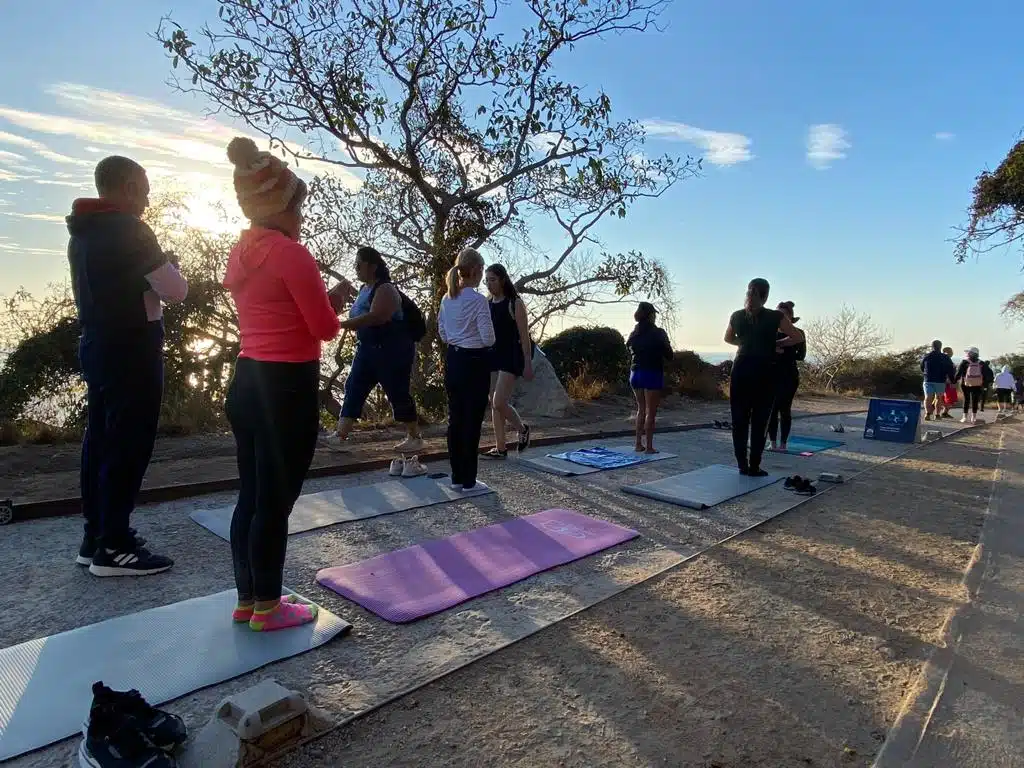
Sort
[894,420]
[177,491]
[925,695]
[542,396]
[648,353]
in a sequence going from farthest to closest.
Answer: [542,396] < [894,420] < [648,353] < [177,491] < [925,695]

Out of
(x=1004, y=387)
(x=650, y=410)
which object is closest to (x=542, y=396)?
(x=650, y=410)

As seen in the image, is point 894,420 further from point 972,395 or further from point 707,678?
point 707,678

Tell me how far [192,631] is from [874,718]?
251cm

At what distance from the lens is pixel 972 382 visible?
1353 cm

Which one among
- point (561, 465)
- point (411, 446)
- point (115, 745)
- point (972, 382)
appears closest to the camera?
point (115, 745)

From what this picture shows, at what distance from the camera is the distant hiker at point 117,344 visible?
2.94 meters

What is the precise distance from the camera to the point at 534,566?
3391mm

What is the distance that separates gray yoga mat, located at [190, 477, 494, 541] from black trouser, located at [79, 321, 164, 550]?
0.73 meters

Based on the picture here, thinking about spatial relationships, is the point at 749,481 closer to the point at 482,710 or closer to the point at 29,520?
the point at 482,710

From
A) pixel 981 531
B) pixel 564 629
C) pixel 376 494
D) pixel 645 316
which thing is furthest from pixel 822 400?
pixel 564 629

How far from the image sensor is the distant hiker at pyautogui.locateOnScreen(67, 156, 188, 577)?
9.63 ft

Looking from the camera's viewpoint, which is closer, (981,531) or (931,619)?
(931,619)

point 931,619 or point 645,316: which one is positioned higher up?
point 645,316

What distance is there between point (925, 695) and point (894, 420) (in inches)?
313
